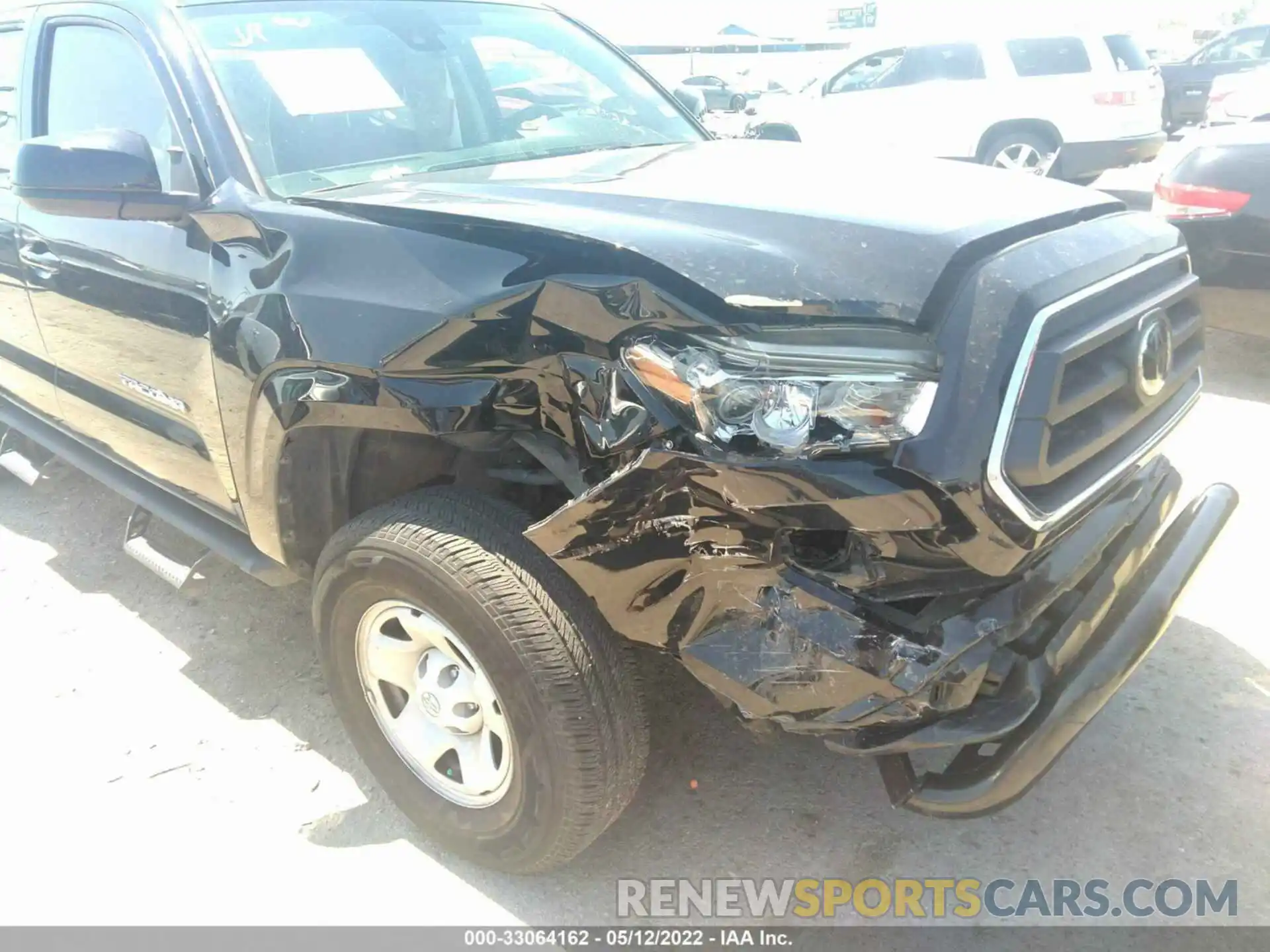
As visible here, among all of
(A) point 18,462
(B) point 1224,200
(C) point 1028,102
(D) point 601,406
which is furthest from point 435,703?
(C) point 1028,102

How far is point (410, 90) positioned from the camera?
9.46 feet

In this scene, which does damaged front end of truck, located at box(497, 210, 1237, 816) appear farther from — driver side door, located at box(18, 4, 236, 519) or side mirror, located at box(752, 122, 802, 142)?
side mirror, located at box(752, 122, 802, 142)

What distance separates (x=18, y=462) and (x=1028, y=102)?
9.52 meters

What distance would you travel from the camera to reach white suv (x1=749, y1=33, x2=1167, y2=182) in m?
9.70

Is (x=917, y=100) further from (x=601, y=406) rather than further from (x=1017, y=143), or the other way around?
(x=601, y=406)

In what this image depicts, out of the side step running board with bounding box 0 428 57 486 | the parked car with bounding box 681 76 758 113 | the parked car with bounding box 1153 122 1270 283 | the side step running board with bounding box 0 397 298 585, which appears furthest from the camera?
the parked car with bounding box 681 76 758 113

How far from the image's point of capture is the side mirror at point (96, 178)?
7.83ft

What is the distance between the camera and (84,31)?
A: 297cm

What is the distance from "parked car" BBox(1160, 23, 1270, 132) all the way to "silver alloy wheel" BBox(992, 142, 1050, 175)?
5.82 metres

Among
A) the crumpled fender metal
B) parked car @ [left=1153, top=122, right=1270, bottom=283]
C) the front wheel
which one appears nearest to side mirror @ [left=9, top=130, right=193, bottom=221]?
the crumpled fender metal

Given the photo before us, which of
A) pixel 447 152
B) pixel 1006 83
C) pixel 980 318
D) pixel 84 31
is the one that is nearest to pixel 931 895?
pixel 980 318

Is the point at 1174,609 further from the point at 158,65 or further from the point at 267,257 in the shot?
the point at 158,65

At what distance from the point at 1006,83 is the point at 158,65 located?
30.7ft

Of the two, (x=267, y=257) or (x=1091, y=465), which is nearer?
(x=1091, y=465)
